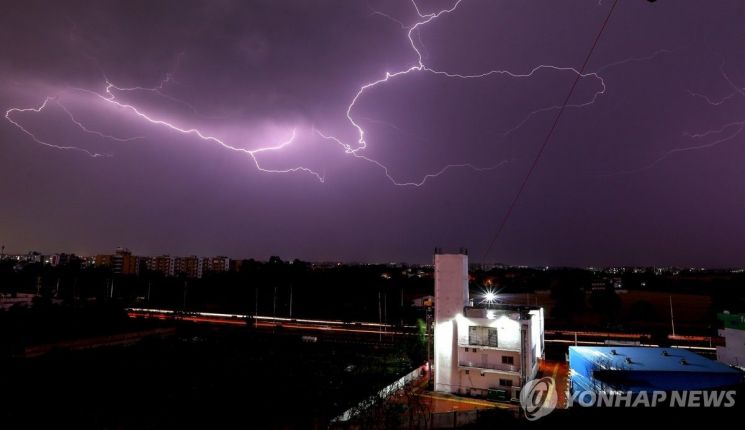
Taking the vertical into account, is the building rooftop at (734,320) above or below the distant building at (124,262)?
below

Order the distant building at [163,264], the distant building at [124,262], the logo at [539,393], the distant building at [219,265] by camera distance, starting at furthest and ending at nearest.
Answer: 1. the distant building at [219,265]
2. the distant building at [163,264]
3. the distant building at [124,262]
4. the logo at [539,393]

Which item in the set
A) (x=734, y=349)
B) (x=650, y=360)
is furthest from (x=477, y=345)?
(x=734, y=349)

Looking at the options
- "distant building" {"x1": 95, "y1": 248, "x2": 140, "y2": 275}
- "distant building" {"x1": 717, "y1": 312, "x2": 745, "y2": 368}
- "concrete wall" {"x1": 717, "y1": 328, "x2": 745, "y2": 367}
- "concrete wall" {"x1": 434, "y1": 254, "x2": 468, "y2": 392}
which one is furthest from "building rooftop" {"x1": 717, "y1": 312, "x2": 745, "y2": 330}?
"distant building" {"x1": 95, "y1": 248, "x2": 140, "y2": 275}

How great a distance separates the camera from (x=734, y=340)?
1989 centimetres

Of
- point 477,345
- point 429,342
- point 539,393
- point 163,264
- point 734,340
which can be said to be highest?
point 163,264

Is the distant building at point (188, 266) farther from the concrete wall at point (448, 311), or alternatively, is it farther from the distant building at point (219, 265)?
the concrete wall at point (448, 311)

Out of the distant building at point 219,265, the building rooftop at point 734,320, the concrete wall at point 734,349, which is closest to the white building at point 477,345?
the concrete wall at point 734,349

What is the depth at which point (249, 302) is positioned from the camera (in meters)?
50.7

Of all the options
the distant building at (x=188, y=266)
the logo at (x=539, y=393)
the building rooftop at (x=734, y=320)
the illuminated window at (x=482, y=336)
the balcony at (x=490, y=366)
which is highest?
the distant building at (x=188, y=266)

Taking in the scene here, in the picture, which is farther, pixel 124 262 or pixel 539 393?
pixel 124 262

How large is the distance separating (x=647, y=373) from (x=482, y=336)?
6681 millimetres

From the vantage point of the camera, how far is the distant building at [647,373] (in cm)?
1441

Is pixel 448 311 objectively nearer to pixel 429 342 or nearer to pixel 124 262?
pixel 429 342

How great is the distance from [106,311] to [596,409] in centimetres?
3558
